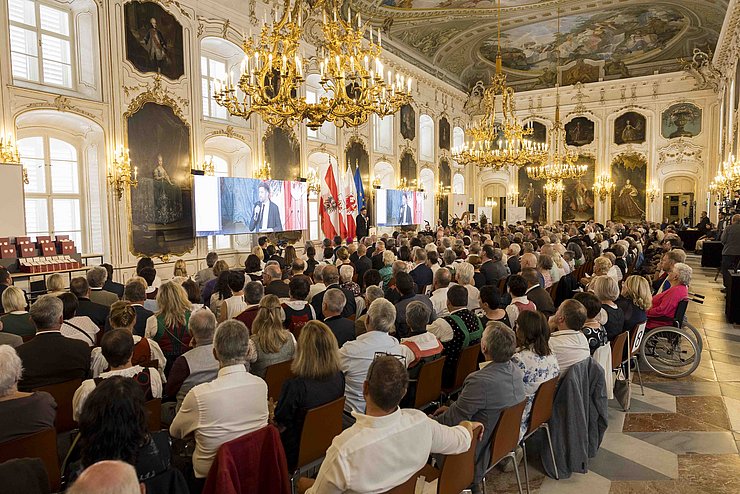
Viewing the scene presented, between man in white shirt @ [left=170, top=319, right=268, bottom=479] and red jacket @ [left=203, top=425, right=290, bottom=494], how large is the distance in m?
0.12

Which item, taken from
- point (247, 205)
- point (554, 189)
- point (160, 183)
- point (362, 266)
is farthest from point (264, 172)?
point (554, 189)

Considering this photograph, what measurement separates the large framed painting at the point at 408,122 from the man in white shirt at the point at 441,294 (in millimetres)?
15416

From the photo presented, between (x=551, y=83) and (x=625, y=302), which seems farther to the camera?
(x=551, y=83)

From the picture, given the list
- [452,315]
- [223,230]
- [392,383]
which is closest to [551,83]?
[223,230]

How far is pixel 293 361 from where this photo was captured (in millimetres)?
3008

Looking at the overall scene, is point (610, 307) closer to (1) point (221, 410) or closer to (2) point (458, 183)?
(1) point (221, 410)

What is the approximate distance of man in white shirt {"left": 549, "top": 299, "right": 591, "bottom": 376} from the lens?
3564 mm

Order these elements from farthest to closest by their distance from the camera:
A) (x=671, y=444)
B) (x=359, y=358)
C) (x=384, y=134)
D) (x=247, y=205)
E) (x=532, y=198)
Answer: (x=532, y=198), (x=384, y=134), (x=247, y=205), (x=671, y=444), (x=359, y=358)

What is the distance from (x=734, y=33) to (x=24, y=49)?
18480mm

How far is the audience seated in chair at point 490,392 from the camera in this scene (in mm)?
2898

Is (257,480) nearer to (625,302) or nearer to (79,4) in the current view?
(625,302)

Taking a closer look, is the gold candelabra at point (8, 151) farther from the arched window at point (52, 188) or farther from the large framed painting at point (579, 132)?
the large framed painting at point (579, 132)

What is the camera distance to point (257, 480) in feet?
8.12

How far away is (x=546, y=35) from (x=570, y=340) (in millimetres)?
22605
